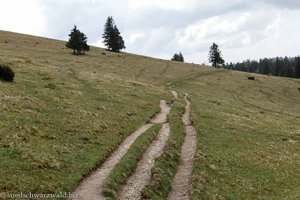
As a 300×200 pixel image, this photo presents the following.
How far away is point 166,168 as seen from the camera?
25.2 m

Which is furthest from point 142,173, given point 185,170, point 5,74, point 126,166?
point 5,74

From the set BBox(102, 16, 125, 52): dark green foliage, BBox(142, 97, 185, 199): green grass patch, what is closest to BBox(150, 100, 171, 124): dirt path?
BBox(142, 97, 185, 199): green grass patch

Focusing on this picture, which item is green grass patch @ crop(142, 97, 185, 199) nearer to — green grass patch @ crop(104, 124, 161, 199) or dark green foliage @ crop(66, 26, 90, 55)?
green grass patch @ crop(104, 124, 161, 199)

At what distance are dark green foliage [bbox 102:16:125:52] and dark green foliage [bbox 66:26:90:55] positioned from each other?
28909 millimetres

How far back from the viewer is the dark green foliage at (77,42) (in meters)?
102

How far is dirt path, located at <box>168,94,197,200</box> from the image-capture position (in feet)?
71.4

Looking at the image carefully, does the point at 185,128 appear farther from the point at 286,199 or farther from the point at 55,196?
the point at 55,196

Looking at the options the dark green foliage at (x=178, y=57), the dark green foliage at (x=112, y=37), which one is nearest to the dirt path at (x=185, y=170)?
the dark green foliage at (x=112, y=37)

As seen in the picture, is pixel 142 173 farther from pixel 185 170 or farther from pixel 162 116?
pixel 162 116

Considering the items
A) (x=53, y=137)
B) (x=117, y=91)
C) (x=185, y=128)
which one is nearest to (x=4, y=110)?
(x=53, y=137)

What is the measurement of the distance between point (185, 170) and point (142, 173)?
389 centimetres

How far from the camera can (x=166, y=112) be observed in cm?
4806

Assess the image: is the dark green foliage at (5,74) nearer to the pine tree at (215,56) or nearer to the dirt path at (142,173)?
the dirt path at (142,173)

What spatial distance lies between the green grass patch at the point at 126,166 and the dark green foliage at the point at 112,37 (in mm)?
104396
